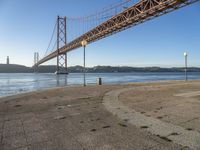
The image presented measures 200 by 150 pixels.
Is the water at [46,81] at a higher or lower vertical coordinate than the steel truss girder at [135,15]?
lower

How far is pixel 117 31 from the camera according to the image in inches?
1208

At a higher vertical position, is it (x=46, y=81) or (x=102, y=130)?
(x=102, y=130)

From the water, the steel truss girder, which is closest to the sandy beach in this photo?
the water

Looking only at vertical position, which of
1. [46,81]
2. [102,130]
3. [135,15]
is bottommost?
[46,81]

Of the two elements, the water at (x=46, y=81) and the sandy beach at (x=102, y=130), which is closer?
the sandy beach at (x=102, y=130)

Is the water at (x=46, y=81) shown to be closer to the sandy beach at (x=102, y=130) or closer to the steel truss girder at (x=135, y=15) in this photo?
the steel truss girder at (x=135, y=15)

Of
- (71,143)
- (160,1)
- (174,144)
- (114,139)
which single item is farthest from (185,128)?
(160,1)

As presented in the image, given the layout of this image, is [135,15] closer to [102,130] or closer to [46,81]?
[46,81]

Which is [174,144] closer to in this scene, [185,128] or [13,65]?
[185,128]

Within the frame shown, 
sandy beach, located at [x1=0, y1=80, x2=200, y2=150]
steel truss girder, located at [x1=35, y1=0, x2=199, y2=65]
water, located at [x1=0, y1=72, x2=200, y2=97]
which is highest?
steel truss girder, located at [x1=35, y1=0, x2=199, y2=65]

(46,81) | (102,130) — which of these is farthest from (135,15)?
(102,130)

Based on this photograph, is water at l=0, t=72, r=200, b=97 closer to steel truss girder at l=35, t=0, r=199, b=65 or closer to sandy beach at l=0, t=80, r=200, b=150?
steel truss girder at l=35, t=0, r=199, b=65


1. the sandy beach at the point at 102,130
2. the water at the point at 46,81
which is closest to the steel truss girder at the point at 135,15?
the water at the point at 46,81

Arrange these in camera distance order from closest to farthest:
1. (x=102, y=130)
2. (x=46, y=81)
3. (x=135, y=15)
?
(x=102, y=130) < (x=135, y=15) < (x=46, y=81)
